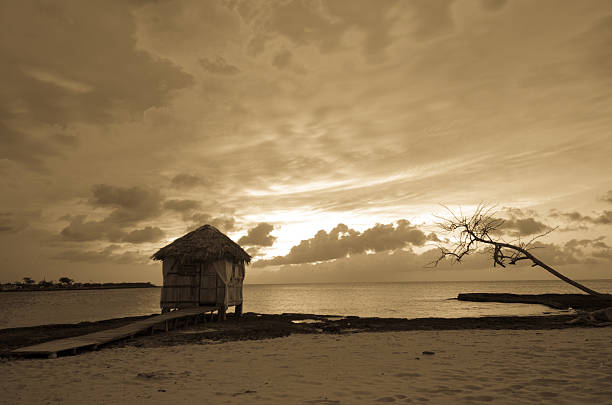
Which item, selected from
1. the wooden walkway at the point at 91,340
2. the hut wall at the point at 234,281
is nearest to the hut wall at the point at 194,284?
the hut wall at the point at 234,281

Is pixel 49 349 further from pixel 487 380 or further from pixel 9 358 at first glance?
pixel 487 380

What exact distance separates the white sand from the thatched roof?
867 cm

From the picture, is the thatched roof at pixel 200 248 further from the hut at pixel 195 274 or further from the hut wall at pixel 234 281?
the hut wall at pixel 234 281

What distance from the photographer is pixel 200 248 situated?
67.3 feet

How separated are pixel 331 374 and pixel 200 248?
13.8 m

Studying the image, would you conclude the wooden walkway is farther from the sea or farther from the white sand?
the sea

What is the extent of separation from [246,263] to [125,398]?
1744 centimetres

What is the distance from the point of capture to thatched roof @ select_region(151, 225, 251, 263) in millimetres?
20391

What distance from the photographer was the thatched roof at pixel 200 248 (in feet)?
66.9

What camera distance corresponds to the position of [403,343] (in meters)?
12.0

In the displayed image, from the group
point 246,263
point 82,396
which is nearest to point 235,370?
point 82,396

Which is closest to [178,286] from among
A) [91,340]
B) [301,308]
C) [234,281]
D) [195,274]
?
[195,274]

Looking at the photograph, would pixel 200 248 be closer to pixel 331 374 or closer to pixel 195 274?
pixel 195 274

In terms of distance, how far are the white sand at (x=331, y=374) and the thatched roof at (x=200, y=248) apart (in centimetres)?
867
